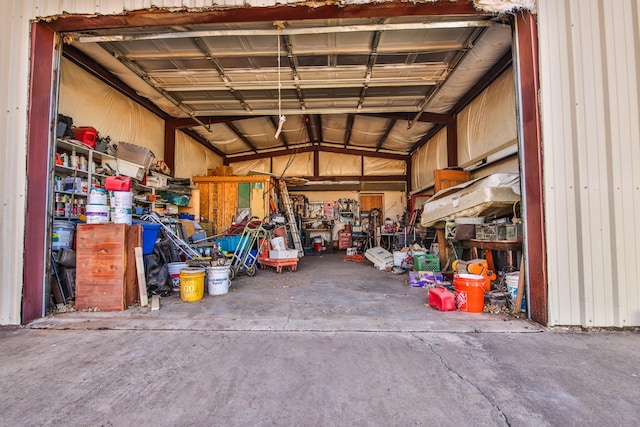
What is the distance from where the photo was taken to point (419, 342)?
2.36 meters

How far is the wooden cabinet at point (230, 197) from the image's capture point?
8.46m

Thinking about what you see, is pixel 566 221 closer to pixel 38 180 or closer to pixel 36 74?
pixel 38 180

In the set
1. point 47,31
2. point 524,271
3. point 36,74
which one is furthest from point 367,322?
point 47,31

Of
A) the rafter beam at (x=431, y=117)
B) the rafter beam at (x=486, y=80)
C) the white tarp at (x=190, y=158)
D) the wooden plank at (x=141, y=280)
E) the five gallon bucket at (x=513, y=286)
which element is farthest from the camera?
the white tarp at (x=190, y=158)

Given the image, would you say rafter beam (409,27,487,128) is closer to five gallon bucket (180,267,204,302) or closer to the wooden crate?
five gallon bucket (180,267,204,302)

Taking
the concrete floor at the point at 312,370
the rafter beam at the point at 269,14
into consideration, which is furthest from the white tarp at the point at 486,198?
the rafter beam at the point at 269,14

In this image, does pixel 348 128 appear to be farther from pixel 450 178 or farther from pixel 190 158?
pixel 190 158

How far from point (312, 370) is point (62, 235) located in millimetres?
3752

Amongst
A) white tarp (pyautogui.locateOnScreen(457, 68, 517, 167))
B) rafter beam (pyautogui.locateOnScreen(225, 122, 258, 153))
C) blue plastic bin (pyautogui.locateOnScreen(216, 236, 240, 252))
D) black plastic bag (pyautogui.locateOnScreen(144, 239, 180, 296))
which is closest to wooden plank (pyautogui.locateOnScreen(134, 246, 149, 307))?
black plastic bag (pyautogui.locateOnScreen(144, 239, 180, 296))

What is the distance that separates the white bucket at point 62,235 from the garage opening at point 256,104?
30 millimetres

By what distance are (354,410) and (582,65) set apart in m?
3.70

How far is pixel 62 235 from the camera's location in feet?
11.7

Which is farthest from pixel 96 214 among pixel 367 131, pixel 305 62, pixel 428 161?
pixel 428 161

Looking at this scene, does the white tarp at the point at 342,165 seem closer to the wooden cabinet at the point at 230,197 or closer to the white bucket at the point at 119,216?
the wooden cabinet at the point at 230,197
